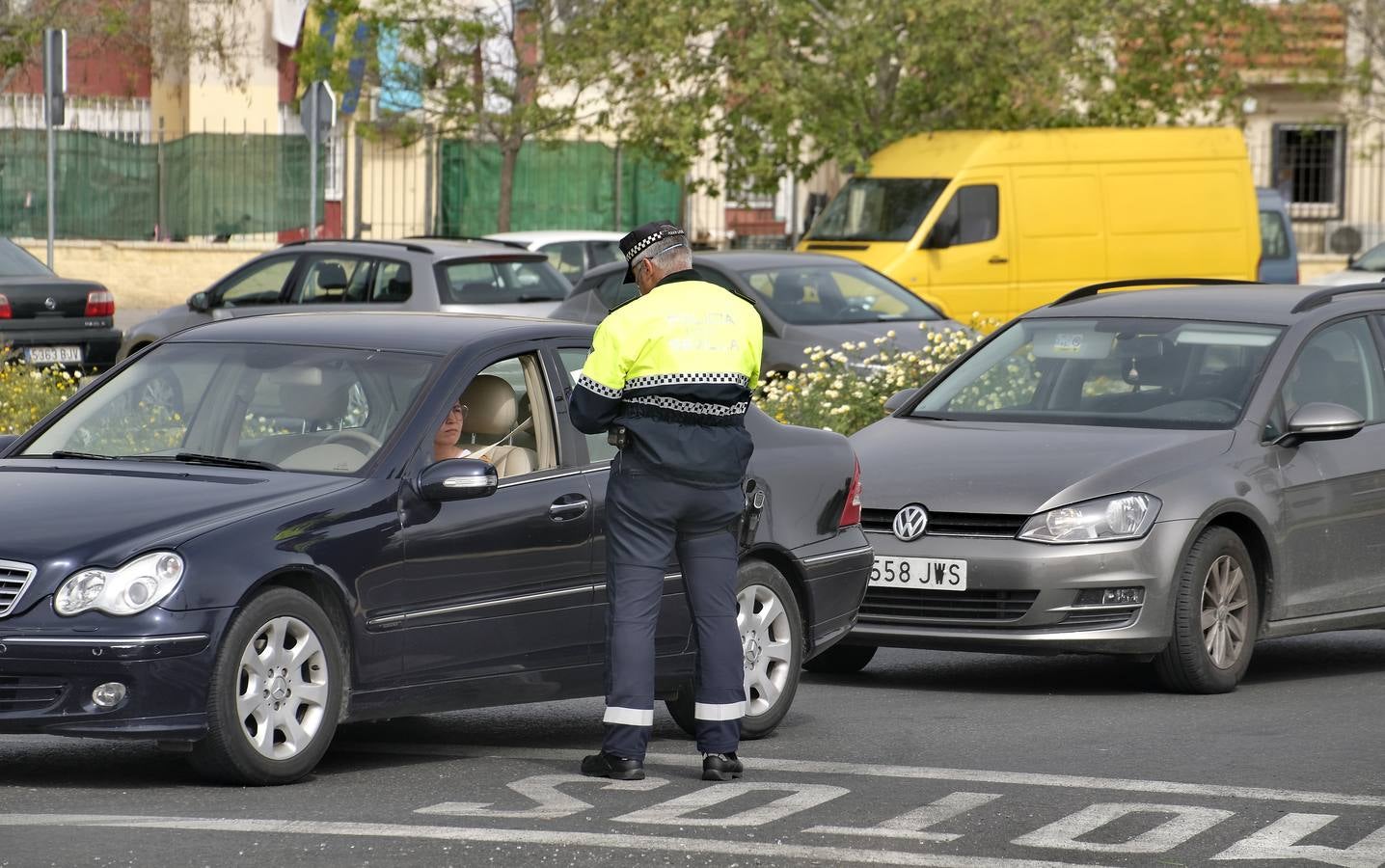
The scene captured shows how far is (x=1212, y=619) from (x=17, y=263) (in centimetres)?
1419

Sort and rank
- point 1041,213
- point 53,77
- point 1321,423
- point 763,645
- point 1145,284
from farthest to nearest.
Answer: point 1041,213 < point 53,77 < point 1145,284 < point 1321,423 < point 763,645

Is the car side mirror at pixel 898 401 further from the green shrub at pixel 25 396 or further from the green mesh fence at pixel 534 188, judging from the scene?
the green mesh fence at pixel 534 188

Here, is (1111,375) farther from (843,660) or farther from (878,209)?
(878,209)

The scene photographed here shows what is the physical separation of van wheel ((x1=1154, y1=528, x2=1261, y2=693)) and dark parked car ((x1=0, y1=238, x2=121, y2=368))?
1265 centimetres

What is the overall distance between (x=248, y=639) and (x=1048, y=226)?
19.6 metres

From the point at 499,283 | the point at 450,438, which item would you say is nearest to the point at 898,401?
the point at 450,438

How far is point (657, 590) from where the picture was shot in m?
7.62

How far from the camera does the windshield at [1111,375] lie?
417 inches

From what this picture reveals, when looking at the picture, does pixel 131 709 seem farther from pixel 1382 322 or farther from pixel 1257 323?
pixel 1382 322

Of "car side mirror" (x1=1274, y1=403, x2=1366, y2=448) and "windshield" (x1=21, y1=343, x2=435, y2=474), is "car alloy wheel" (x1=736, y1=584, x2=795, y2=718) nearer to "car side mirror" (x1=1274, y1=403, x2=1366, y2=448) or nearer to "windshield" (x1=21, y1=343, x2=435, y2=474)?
"windshield" (x1=21, y1=343, x2=435, y2=474)

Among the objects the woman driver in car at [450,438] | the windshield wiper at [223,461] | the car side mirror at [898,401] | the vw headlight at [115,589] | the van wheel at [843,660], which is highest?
the woman driver in car at [450,438]

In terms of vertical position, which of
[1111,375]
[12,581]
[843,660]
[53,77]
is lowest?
[843,660]

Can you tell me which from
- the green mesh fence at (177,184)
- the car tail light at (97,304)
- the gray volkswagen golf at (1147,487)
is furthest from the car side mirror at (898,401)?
the green mesh fence at (177,184)

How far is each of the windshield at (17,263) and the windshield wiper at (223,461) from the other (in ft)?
46.0
